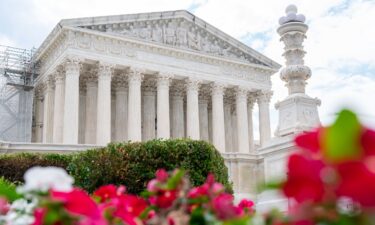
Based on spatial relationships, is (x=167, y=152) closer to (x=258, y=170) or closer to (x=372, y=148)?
(x=372, y=148)

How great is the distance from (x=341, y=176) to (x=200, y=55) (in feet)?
144

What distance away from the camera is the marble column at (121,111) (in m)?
44.0

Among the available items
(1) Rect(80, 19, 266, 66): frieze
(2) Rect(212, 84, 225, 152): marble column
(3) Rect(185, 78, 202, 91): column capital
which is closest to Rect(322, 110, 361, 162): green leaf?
(1) Rect(80, 19, 266, 66): frieze

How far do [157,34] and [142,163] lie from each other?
31.2m

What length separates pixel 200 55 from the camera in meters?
44.8

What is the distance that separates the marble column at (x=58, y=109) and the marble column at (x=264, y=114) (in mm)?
19969

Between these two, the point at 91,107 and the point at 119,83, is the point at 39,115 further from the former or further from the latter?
the point at 119,83

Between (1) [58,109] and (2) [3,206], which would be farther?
(1) [58,109]

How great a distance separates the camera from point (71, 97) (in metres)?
37.8

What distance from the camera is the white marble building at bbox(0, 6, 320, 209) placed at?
38.2 metres

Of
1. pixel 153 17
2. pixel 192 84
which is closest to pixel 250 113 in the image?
pixel 192 84

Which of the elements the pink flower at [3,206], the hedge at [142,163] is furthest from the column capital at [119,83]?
the pink flower at [3,206]

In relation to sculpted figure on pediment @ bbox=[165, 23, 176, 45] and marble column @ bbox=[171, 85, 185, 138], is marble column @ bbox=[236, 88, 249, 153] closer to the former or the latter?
marble column @ bbox=[171, 85, 185, 138]

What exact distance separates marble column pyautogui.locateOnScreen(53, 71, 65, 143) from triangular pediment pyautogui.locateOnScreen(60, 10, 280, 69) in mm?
4900
